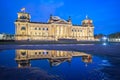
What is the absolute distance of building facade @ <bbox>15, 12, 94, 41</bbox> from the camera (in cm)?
10862

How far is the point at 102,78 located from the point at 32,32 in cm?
10340

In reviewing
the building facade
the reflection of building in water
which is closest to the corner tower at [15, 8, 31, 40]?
the building facade

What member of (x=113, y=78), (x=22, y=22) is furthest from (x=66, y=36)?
(x=113, y=78)

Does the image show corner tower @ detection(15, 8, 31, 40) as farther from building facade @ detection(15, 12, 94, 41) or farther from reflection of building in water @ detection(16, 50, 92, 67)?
reflection of building in water @ detection(16, 50, 92, 67)

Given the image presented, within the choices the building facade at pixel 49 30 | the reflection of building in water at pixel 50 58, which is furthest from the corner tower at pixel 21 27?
the reflection of building in water at pixel 50 58

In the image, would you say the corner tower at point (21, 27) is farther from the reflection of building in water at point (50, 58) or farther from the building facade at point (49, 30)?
the reflection of building in water at point (50, 58)

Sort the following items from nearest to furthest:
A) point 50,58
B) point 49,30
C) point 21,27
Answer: point 50,58 < point 21,27 < point 49,30

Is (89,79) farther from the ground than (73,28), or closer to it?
closer to it

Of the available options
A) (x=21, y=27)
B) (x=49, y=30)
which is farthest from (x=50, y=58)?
(x=49, y=30)

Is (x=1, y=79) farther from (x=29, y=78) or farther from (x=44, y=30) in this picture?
(x=44, y=30)

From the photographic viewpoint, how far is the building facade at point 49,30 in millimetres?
108625

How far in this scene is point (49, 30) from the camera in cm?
11638

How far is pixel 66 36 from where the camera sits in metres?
122

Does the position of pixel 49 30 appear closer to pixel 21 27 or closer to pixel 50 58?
pixel 21 27
